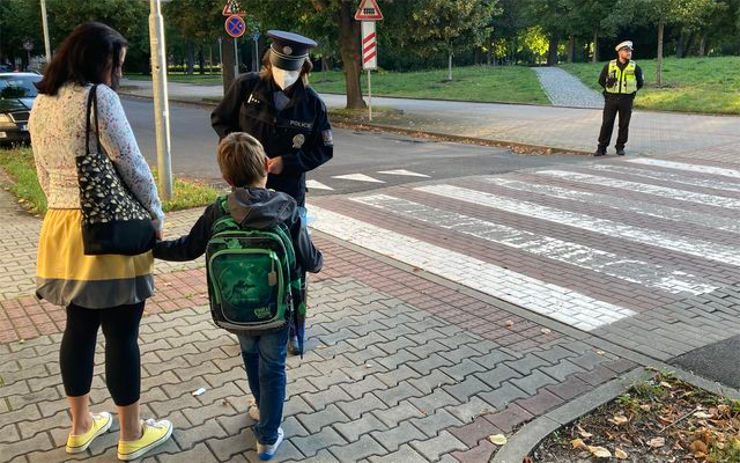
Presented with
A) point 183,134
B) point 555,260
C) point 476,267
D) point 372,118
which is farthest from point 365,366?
point 372,118

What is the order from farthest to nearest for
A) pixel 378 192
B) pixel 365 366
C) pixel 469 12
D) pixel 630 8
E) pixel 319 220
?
pixel 630 8
pixel 469 12
pixel 378 192
pixel 319 220
pixel 365 366

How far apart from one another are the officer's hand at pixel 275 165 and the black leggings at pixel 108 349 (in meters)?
1.17

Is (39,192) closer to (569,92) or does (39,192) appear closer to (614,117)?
(614,117)

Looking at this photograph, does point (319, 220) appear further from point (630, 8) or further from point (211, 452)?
point (630, 8)

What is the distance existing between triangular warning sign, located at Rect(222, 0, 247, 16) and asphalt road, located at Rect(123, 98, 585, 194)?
4541 mm

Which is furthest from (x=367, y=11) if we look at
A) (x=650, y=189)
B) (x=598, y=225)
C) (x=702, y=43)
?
(x=702, y=43)

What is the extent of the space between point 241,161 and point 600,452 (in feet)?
7.38

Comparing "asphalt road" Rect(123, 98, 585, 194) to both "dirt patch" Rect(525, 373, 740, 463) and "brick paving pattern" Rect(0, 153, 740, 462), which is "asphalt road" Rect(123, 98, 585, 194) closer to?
"brick paving pattern" Rect(0, 153, 740, 462)

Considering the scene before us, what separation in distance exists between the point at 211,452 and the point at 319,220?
5.10 metres

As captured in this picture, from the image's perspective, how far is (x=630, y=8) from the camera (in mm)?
48719

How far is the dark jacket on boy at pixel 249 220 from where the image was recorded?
2.94 m

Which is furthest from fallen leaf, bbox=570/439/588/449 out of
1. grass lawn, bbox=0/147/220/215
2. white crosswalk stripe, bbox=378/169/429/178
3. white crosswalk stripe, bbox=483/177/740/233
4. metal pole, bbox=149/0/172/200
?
white crosswalk stripe, bbox=378/169/429/178

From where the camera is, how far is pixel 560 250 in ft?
22.9

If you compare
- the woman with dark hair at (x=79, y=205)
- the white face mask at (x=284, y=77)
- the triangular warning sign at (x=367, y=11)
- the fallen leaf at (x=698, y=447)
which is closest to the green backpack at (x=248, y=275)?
the woman with dark hair at (x=79, y=205)
